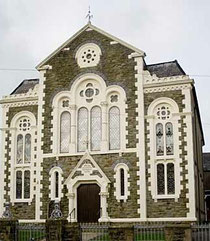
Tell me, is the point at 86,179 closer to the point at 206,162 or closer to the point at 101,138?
the point at 101,138

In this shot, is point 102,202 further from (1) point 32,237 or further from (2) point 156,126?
(1) point 32,237

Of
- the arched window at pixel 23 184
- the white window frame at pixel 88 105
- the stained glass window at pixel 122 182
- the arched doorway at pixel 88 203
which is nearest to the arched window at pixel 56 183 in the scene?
the white window frame at pixel 88 105

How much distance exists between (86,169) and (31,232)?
913 cm

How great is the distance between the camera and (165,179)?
30219 mm

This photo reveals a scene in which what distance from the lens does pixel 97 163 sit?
31.4 metres

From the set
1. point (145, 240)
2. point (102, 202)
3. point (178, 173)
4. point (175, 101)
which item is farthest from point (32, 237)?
point (175, 101)

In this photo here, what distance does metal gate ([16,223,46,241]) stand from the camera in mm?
22250

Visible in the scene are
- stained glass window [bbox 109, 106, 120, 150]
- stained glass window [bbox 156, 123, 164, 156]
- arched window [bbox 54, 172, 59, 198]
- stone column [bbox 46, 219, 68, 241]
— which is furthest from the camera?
arched window [bbox 54, 172, 59, 198]

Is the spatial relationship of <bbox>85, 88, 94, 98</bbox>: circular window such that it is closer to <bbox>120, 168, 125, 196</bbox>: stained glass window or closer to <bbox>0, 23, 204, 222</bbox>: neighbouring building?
<bbox>0, 23, 204, 222</bbox>: neighbouring building

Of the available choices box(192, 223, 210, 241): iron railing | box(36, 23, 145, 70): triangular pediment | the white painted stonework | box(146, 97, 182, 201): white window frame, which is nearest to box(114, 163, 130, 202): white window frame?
the white painted stonework

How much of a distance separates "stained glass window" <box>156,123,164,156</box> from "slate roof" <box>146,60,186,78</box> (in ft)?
11.9

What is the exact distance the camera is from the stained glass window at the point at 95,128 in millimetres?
32100

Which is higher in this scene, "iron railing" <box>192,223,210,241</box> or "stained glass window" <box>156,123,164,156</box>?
"stained glass window" <box>156,123,164,156</box>

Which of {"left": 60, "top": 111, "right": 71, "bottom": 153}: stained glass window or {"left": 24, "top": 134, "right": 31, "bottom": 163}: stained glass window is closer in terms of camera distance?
{"left": 60, "top": 111, "right": 71, "bottom": 153}: stained glass window
